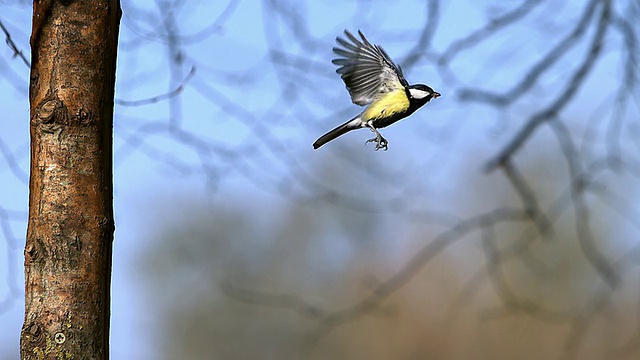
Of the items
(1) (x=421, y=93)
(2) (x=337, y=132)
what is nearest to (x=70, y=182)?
(2) (x=337, y=132)

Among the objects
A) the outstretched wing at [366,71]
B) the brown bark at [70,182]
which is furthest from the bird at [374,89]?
the brown bark at [70,182]

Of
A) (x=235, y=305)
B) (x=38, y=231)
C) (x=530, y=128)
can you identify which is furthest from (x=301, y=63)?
(x=235, y=305)

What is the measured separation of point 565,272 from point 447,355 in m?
2.49

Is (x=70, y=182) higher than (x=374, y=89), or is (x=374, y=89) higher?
(x=374, y=89)

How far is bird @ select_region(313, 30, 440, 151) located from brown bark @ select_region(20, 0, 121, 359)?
388mm

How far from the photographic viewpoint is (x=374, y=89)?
1596mm

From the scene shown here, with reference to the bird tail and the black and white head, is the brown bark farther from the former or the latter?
the black and white head

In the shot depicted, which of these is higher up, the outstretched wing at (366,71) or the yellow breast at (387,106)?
the outstretched wing at (366,71)

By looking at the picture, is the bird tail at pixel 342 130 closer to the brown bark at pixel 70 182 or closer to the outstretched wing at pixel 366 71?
the outstretched wing at pixel 366 71

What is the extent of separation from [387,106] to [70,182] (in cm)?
56

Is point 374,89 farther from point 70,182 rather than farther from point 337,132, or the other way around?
point 70,182

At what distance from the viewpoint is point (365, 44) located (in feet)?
5.43

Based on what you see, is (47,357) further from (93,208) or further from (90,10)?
(90,10)

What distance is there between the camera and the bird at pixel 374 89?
1461 millimetres
